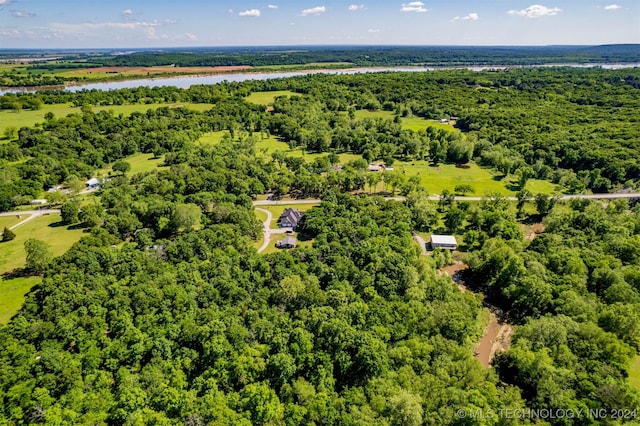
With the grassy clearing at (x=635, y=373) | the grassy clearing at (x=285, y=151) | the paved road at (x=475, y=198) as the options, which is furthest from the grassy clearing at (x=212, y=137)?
the grassy clearing at (x=635, y=373)

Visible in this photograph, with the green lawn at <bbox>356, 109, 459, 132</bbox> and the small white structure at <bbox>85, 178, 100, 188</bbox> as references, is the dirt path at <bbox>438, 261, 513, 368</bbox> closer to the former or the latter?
the small white structure at <bbox>85, 178, 100, 188</bbox>

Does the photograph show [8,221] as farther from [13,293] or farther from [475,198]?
[475,198]

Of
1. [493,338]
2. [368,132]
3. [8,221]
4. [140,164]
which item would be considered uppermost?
[368,132]

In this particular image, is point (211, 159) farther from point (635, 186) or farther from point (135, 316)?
point (635, 186)

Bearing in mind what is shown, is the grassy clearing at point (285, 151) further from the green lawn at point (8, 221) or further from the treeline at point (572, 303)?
the green lawn at point (8, 221)

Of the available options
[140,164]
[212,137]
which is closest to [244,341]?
[140,164]

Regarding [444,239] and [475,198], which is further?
[475,198]
